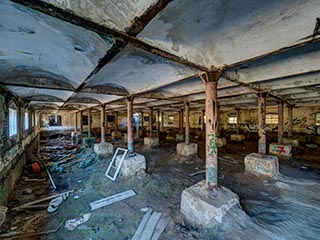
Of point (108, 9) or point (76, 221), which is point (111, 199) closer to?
point (76, 221)

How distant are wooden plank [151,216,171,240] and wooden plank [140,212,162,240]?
2.5 inches

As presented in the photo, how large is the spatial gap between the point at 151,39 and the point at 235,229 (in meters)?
3.38

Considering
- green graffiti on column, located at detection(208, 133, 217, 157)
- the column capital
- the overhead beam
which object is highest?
the overhead beam

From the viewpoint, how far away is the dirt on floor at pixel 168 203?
9.40 ft

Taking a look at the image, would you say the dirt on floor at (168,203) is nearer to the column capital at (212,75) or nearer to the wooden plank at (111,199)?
the wooden plank at (111,199)

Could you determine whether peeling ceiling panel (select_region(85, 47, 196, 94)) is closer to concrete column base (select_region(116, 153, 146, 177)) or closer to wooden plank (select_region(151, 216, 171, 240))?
concrete column base (select_region(116, 153, 146, 177))

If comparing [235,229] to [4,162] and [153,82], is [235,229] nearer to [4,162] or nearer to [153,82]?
[153,82]

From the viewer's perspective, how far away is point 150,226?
3064 mm

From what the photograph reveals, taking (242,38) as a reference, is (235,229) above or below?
below

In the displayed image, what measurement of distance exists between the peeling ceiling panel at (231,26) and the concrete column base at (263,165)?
4385 millimetres

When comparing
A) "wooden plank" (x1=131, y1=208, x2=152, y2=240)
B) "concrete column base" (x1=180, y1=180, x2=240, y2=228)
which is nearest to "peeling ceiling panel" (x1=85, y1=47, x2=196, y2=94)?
"concrete column base" (x1=180, y1=180, x2=240, y2=228)

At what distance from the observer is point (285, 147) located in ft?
26.5

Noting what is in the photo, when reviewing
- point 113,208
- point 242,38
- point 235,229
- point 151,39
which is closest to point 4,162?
point 113,208

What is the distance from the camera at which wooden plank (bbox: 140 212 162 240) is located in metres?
2.83
